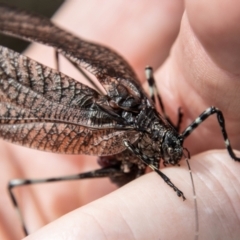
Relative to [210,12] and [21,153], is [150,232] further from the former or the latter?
[21,153]

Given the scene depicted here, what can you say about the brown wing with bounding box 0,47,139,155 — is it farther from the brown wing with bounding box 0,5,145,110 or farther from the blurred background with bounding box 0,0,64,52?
the blurred background with bounding box 0,0,64,52

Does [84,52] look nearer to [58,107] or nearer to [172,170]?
[58,107]

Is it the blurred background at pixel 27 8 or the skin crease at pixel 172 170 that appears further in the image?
the blurred background at pixel 27 8

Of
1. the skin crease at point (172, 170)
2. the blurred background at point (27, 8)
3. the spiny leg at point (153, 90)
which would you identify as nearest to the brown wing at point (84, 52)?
the spiny leg at point (153, 90)

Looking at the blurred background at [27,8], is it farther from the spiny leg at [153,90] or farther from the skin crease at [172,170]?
the spiny leg at [153,90]

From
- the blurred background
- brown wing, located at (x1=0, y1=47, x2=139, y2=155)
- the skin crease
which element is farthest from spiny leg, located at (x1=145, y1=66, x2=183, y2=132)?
the blurred background

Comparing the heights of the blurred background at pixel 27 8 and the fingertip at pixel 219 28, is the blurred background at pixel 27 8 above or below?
below
